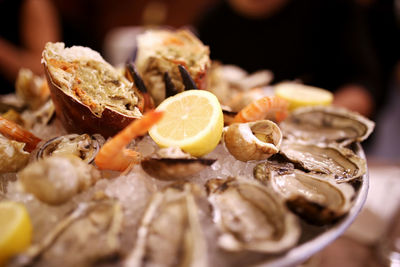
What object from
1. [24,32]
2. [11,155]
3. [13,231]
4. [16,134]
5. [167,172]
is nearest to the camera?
[13,231]

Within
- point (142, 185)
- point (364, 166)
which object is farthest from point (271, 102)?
point (142, 185)

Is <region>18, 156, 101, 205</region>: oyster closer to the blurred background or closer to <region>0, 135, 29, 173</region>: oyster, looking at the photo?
<region>0, 135, 29, 173</region>: oyster

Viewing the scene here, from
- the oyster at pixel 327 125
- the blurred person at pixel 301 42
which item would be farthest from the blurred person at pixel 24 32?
the oyster at pixel 327 125

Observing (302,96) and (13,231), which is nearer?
(13,231)

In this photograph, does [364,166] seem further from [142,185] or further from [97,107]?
[97,107]

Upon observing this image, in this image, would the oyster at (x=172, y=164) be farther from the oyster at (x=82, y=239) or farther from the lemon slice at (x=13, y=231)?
the lemon slice at (x=13, y=231)

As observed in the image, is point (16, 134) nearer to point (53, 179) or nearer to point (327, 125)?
point (53, 179)

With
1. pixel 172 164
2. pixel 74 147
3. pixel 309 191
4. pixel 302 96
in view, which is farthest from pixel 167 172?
pixel 302 96

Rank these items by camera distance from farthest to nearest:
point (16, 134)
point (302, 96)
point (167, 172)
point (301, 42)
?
1. point (301, 42)
2. point (302, 96)
3. point (16, 134)
4. point (167, 172)
